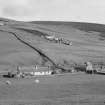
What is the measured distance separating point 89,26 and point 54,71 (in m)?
83.0

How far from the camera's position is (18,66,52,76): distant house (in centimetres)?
5756

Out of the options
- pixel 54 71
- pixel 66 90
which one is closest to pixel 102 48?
pixel 54 71

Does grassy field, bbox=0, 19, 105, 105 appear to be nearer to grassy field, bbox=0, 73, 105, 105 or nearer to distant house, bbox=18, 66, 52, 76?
grassy field, bbox=0, 73, 105, 105

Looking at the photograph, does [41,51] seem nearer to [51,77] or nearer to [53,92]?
[51,77]

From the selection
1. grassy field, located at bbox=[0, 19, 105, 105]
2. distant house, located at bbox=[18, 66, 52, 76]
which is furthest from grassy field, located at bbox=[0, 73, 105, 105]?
distant house, located at bbox=[18, 66, 52, 76]

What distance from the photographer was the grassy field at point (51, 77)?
3578 cm

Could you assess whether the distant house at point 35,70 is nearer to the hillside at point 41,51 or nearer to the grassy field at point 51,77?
the grassy field at point 51,77

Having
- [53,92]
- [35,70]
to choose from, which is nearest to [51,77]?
[35,70]

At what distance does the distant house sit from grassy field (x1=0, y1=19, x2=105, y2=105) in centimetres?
237

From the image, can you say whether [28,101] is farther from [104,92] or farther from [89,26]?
[89,26]

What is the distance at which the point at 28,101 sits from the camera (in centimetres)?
3453

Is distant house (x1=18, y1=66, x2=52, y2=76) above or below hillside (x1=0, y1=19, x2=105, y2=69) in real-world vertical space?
below

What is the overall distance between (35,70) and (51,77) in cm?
681

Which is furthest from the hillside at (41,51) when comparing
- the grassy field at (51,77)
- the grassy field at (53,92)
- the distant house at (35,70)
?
the grassy field at (53,92)
